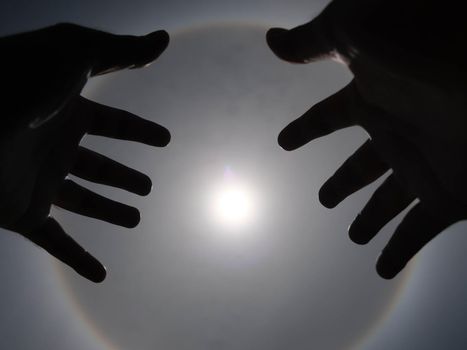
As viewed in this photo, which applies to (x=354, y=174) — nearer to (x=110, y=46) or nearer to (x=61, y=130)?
(x=110, y=46)

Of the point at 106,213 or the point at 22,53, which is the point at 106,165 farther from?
the point at 22,53

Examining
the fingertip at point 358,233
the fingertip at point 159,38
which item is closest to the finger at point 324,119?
the fingertip at point 358,233

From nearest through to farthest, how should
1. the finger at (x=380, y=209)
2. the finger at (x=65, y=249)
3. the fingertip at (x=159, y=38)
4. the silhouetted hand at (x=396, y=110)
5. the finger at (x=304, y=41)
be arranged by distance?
the silhouetted hand at (x=396, y=110)
the finger at (x=304, y=41)
the fingertip at (x=159, y=38)
the finger at (x=380, y=209)
the finger at (x=65, y=249)

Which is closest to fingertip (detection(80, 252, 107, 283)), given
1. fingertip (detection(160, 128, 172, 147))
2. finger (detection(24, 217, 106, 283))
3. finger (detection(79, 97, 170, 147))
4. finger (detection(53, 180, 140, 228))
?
finger (detection(24, 217, 106, 283))

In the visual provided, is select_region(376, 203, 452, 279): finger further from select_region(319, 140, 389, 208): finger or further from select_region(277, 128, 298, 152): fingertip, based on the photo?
select_region(277, 128, 298, 152): fingertip

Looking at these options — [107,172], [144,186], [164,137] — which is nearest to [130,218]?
[144,186]

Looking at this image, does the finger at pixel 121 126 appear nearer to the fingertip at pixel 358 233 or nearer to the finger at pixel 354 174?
the finger at pixel 354 174
